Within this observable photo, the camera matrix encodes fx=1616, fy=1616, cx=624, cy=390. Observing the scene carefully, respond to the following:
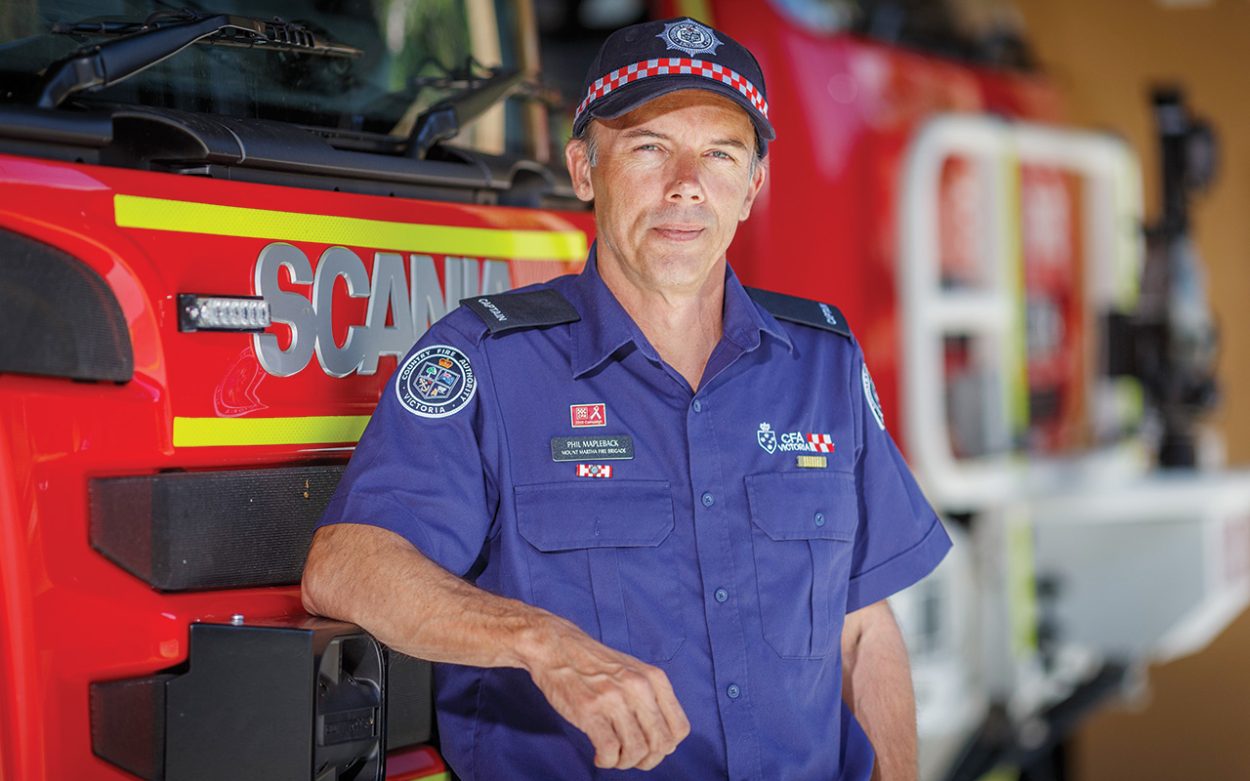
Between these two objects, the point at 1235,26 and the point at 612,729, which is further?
the point at 1235,26

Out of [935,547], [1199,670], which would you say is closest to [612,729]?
[935,547]

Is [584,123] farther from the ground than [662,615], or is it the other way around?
[584,123]

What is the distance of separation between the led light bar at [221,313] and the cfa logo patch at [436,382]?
0.59 ft

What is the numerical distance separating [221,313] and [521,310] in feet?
1.13

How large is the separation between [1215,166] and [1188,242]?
0.39 metres

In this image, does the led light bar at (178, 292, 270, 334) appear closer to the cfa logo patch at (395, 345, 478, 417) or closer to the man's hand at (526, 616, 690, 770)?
the cfa logo patch at (395, 345, 478, 417)

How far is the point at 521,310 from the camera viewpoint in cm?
191

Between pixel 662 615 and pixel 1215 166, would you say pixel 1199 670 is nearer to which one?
pixel 1215 166

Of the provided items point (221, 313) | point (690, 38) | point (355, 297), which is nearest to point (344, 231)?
point (355, 297)

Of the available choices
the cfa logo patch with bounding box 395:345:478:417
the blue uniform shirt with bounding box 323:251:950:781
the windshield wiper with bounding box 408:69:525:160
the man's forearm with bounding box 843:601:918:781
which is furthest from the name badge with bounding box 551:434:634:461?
the windshield wiper with bounding box 408:69:525:160

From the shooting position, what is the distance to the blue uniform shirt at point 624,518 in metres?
1.78

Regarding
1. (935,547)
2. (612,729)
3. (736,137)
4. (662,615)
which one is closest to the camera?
(612,729)

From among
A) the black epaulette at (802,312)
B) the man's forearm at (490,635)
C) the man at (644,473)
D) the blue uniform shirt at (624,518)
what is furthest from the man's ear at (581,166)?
the man's forearm at (490,635)

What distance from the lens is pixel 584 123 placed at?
1.97 metres
